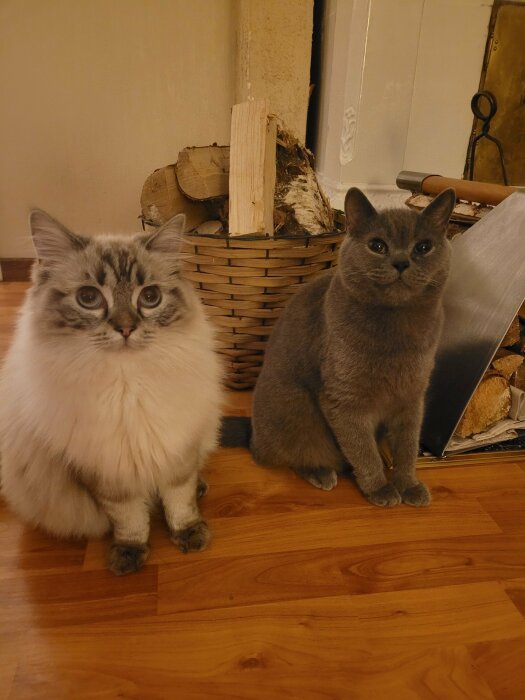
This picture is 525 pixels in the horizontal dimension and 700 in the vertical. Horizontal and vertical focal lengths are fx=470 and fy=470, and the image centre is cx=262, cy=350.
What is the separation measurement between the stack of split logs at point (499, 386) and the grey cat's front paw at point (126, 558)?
0.91 m

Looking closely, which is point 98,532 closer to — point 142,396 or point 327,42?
point 142,396

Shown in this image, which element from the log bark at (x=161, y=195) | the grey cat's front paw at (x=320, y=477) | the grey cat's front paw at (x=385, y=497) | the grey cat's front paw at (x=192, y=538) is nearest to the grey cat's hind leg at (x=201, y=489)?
the grey cat's front paw at (x=192, y=538)

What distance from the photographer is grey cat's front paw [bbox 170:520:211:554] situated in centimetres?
102

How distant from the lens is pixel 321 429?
3.99ft

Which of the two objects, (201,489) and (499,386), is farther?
(499,386)

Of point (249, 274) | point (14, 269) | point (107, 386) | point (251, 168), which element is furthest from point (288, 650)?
point (14, 269)

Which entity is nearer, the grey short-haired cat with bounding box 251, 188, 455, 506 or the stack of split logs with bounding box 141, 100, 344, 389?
the grey short-haired cat with bounding box 251, 188, 455, 506

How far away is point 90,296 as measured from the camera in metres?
0.79

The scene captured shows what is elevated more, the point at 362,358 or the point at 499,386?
the point at 362,358

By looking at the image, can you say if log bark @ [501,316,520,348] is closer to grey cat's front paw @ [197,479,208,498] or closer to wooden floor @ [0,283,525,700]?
wooden floor @ [0,283,525,700]

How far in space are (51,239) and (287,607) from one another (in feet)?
2.64

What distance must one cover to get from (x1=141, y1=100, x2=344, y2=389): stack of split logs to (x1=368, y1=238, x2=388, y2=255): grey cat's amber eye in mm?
459

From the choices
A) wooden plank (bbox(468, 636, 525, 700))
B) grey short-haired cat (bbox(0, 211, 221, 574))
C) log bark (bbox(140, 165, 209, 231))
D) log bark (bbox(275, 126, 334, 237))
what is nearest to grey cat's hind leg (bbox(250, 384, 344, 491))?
grey short-haired cat (bbox(0, 211, 221, 574))

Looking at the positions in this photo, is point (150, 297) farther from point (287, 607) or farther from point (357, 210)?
point (287, 607)
